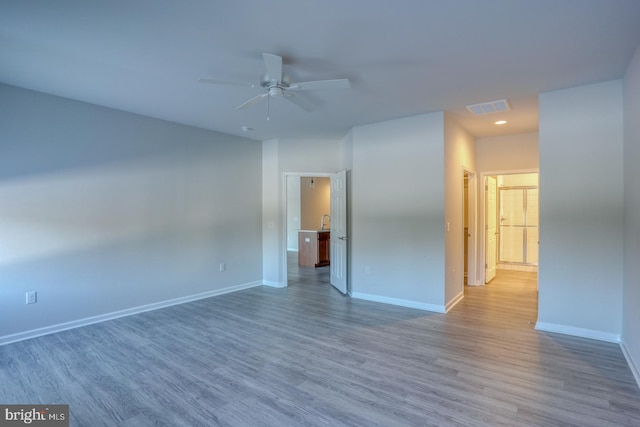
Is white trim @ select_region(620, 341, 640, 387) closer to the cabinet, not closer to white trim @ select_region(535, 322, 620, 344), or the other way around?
white trim @ select_region(535, 322, 620, 344)

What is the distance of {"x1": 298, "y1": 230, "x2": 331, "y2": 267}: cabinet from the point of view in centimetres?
784

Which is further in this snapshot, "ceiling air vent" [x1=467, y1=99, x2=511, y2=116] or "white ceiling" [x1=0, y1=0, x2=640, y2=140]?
"ceiling air vent" [x1=467, y1=99, x2=511, y2=116]

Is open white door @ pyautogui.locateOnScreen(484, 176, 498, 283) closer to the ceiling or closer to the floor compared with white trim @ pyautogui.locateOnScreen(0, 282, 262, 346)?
closer to the ceiling

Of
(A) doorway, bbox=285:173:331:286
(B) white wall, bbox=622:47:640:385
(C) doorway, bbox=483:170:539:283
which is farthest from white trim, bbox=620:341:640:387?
(A) doorway, bbox=285:173:331:286

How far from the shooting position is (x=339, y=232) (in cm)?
548

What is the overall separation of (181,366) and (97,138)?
A: 2.94 metres

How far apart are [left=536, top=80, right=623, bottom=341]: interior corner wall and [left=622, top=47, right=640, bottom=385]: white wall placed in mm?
137

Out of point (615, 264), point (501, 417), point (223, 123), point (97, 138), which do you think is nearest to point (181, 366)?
point (501, 417)

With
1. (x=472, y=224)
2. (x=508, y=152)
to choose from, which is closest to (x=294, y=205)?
(x=472, y=224)

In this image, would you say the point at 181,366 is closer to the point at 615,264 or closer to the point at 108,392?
the point at 108,392

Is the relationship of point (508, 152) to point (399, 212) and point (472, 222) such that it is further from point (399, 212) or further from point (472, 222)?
point (399, 212)

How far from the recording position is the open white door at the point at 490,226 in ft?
19.5

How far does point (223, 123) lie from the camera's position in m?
4.78

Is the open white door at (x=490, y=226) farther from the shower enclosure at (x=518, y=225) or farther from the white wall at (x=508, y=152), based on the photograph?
the shower enclosure at (x=518, y=225)
